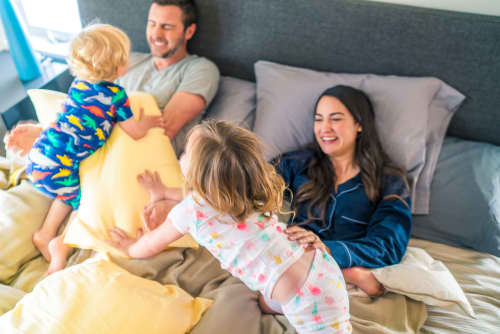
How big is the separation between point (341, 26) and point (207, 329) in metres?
1.41

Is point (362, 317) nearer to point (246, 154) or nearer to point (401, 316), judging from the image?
point (401, 316)

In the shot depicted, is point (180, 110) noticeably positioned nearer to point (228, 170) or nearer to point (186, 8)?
point (186, 8)

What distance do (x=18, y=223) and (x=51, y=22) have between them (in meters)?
1.73

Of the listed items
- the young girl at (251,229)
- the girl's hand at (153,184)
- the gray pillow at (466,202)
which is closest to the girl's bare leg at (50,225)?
the girl's hand at (153,184)

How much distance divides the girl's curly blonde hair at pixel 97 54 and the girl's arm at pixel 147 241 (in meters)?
0.61

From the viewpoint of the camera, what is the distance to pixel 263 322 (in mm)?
1092

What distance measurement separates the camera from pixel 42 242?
1298 mm

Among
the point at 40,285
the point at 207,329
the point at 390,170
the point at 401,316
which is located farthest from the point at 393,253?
the point at 40,285

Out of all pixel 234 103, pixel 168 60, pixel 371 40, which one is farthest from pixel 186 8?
pixel 371 40

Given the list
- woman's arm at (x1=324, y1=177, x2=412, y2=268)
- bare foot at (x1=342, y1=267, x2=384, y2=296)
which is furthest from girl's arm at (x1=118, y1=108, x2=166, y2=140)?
bare foot at (x1=342, y1=267, x2=384, y2=296)

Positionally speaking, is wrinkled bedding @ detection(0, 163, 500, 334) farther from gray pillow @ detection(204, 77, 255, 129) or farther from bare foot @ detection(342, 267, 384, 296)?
gray pillow @ detection(204, 77, 255, 129)

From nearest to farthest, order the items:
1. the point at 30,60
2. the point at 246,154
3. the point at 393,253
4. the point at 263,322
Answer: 1. the point at 246,154
2. the point at 263,322
3. the point at 393,253
4. the point at 30,60

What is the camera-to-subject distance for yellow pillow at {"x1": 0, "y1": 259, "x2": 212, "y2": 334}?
90 centimetres

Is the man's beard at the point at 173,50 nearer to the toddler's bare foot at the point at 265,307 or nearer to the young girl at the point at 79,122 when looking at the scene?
the young girl at the point at 79,122
